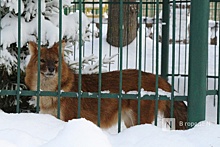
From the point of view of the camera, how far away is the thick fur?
709 centimetres

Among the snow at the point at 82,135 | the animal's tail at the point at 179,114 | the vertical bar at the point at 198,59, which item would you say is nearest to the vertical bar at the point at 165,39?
the animal's tail at the point at 179,114

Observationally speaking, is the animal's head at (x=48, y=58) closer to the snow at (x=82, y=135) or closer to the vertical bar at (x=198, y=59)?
the snow at (x=82, y=135)

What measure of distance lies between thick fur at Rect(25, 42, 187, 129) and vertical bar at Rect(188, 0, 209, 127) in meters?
1.53

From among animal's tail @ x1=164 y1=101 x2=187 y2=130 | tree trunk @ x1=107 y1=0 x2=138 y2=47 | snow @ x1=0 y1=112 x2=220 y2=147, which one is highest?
tree trunk @ x1=107 y1=0 x2=138 y2=47

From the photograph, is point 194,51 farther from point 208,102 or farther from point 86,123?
point 208,102

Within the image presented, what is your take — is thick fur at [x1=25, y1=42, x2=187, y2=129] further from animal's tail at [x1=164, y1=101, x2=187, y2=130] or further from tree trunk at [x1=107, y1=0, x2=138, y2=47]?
tree trunk at [x1=107, y1=0, x2=138, y2=47]

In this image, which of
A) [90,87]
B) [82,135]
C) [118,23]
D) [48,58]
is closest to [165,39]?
[90,87]

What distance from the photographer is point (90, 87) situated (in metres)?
7.45

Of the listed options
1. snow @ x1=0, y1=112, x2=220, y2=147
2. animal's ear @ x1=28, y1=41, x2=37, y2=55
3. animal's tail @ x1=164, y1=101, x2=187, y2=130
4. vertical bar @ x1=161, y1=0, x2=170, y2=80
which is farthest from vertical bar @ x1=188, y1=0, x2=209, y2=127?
vertical bar @ x1=161, y1=0, x2=170, y2=80

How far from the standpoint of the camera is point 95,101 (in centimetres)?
746

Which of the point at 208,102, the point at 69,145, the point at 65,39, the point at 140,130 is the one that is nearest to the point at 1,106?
the point at 65,39

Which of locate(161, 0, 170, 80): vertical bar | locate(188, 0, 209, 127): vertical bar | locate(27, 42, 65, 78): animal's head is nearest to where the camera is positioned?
locate(188, 0, 209, 127): vertical bar

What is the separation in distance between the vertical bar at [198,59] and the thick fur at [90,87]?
5.02ft

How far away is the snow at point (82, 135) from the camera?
4224 millimetres
